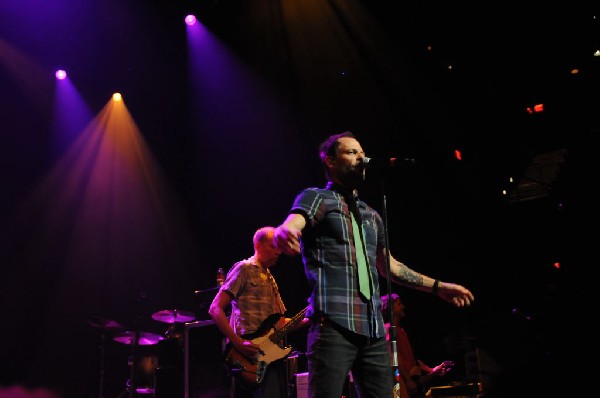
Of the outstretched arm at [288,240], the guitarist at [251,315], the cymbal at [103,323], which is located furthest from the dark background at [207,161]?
the outstretched arm at [288,240]

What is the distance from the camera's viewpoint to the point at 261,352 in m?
4.82

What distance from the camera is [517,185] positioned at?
16.4 meters

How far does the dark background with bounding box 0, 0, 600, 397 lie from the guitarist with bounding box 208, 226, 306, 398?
3.50 metres

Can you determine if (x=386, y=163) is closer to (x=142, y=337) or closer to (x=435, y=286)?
(x=435, y=286)

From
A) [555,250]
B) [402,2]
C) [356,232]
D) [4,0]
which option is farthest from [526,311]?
[4,0]

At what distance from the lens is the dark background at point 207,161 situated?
9125mm

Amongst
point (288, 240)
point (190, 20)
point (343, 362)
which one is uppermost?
point (190, 20)

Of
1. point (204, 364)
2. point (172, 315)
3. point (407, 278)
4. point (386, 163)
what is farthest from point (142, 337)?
point (386, 163)

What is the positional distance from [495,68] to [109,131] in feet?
30.9

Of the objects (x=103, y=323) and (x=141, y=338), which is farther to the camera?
(x=141, y=338)

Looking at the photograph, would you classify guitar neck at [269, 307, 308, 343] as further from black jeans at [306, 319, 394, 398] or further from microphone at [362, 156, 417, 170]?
microphone at [362, 156, 417, 170]

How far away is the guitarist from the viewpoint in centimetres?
479

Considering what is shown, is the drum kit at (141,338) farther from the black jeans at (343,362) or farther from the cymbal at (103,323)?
the black jeans at (343,362)

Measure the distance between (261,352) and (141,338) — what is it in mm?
4139
